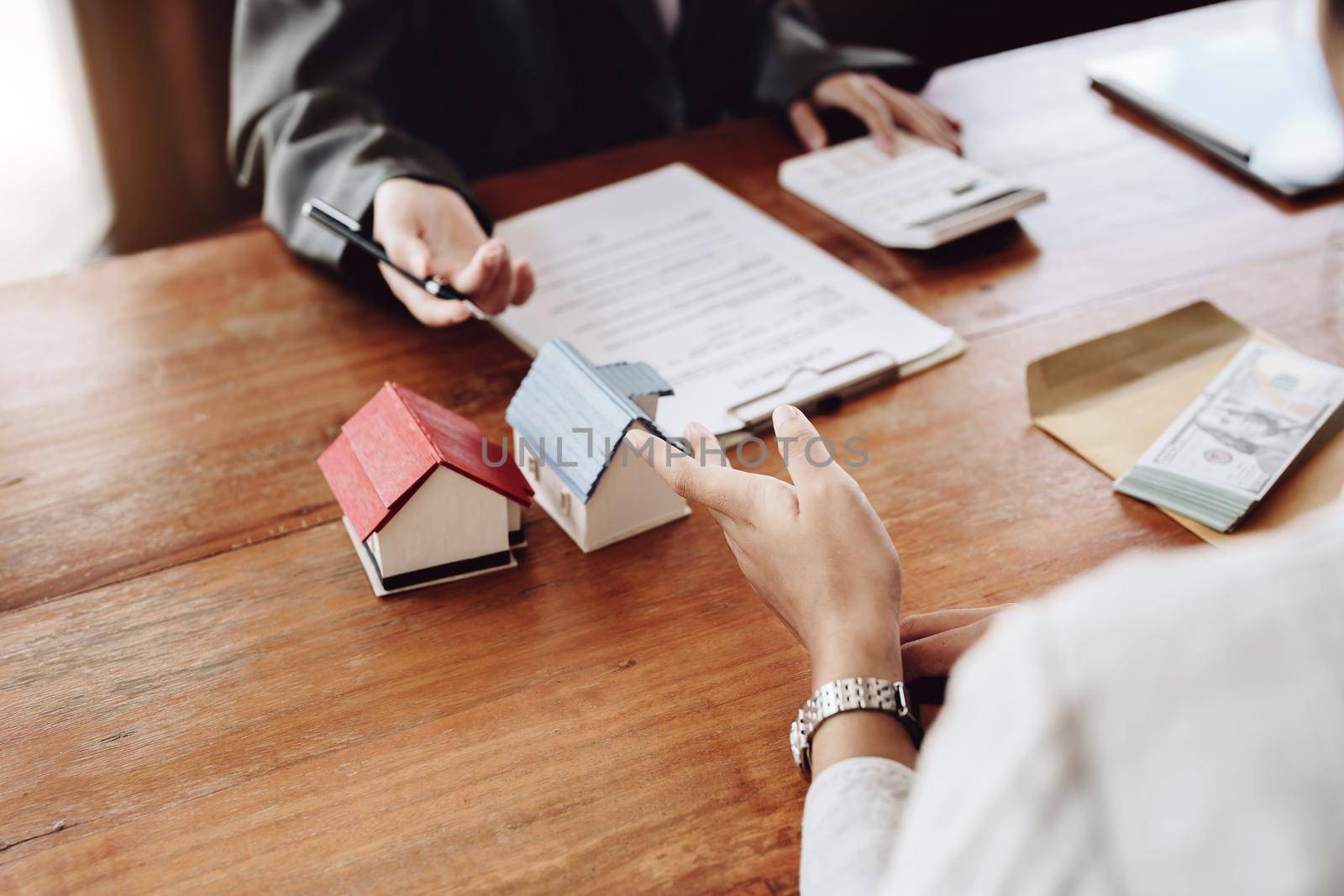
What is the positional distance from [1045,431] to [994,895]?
677mm

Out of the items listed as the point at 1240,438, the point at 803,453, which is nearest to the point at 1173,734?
the point at 803,453

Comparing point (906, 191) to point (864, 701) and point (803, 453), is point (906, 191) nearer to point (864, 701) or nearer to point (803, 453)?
point (803, 453)

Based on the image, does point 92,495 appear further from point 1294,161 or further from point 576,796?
→ point 1294,161

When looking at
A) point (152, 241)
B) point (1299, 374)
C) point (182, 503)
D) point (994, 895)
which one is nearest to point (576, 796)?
point (994, 895)

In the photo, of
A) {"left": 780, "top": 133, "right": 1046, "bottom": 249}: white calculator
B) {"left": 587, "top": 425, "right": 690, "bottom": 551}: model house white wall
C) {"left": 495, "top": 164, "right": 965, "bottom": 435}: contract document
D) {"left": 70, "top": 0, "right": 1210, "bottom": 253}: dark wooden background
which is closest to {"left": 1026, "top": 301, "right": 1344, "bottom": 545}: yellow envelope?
{"left": 495, "top": 164, "right": 965, "bottom": 435}: contract document

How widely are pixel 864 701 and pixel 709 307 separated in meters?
0.60

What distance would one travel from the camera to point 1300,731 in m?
0.39

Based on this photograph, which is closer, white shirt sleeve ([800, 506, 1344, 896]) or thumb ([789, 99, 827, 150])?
white shirt sleeve ([800, 506, 1344, 896])

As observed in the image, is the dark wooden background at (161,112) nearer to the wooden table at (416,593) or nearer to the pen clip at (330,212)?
the wooden table at (416,593)

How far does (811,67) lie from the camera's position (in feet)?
5.14

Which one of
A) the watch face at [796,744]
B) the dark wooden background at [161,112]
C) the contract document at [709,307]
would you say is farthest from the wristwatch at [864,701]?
the dark wooden background at [161,112]

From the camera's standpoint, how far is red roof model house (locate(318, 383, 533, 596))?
83 centimetres

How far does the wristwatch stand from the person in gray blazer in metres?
0.57

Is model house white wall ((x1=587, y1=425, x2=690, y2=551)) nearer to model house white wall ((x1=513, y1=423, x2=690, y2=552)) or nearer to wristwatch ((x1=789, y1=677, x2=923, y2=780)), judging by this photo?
model house white wall ((x1=513, y1=423, x2=690, y2=552))
